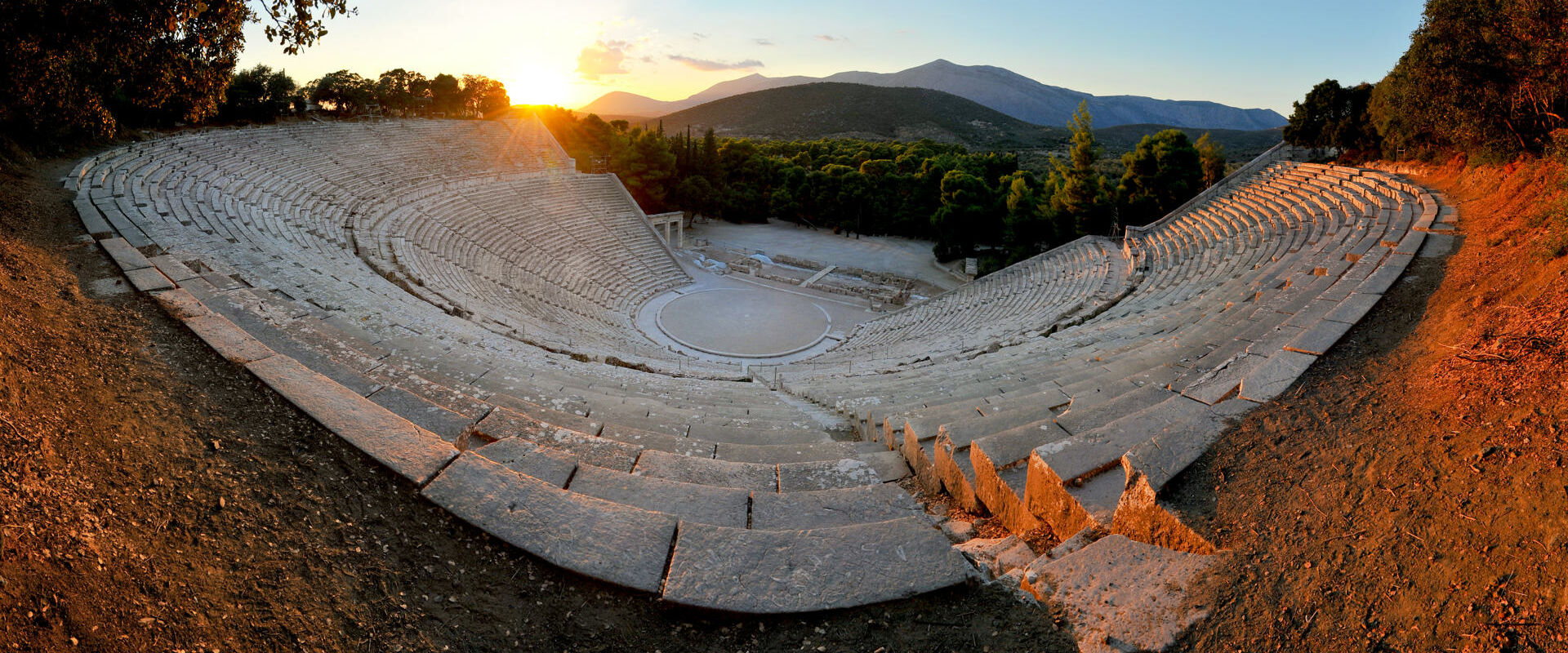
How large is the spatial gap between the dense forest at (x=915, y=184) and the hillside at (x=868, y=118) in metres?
35.7

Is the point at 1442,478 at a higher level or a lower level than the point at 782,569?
higher

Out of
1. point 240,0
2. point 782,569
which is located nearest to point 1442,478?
point 782,569

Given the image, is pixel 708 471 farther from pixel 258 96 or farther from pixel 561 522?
pixel 258 96

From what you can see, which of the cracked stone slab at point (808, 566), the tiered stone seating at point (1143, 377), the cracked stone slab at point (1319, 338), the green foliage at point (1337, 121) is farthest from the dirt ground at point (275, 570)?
the green foliage at point (1337, 121)

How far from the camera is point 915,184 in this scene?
121 ft

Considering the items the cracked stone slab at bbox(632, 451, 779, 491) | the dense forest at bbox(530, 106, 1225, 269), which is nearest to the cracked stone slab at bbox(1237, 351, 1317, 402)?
the cracked stone slab at bbox(632, 451, 779, 491)

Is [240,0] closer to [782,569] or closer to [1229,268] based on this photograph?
[782,569]

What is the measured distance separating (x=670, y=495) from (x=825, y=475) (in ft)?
4.41

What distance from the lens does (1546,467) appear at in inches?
131

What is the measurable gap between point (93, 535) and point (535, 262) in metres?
19.3

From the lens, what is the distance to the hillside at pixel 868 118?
85062 mm

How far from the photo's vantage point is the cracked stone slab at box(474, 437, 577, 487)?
13.7ft

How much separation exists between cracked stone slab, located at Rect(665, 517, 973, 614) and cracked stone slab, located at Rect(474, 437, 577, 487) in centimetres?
128

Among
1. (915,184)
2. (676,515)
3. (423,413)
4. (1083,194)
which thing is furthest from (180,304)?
(915,184)
